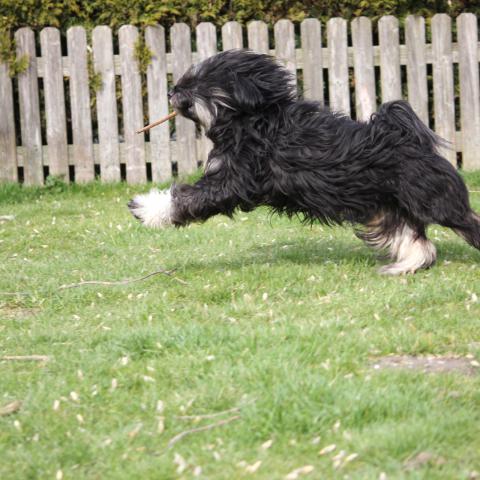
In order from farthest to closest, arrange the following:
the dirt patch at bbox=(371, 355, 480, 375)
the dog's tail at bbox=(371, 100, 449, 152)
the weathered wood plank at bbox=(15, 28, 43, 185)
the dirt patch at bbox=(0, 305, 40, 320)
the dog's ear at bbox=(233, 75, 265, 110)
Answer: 1. the weathered wood plank at bbox=(15, 28, 43, 185)
2. the dog's tail at bbox=(371, 100, 449, 152)
3. the dog's ear at bbox=(233, 75, 265, 110)
4. the dirt patch at bbox=(0, 305, 40, 320)
5. the dirt patch at bbox=(371, 355, 480, 375)

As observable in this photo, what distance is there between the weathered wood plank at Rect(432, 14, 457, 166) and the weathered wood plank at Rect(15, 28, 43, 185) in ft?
13.6

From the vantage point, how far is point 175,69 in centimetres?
979

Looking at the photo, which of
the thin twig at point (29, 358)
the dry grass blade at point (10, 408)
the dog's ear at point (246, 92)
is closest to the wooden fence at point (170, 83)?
the dog's ear at point (246, 92)

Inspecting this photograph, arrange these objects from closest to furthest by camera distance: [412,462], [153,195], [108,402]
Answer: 1. [412,462]
2. [108,402]
3. [153,195]

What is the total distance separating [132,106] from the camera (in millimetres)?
9844

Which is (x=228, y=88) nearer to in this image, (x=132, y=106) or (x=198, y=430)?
(x=198, y=430)

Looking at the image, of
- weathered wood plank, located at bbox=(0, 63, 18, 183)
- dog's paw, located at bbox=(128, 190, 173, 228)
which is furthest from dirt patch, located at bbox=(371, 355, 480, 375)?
weathered wood plank, located at bbox=(0, 63, 18, 183)

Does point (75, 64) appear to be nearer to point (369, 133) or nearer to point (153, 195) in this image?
point (153, 195)

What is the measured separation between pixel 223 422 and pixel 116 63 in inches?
261

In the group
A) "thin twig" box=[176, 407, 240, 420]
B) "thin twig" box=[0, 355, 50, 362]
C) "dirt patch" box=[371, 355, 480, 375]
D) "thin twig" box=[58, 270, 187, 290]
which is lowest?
"thin twig" box=[176, 407, 240, 420]

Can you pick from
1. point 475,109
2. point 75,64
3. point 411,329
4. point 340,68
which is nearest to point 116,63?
point 75,64

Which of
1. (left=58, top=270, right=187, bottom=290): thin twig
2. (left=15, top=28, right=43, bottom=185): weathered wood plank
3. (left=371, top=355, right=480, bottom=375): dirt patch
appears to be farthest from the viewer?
(left=15, top=28, right=43, bottom=185): weathered wood plank

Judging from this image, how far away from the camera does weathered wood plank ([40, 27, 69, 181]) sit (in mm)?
9734

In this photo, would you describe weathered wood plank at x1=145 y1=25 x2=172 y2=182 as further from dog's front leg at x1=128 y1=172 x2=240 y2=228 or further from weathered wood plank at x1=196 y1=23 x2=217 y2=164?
dog's front leg at x1=128 y1=172 x2=240 y2=228
